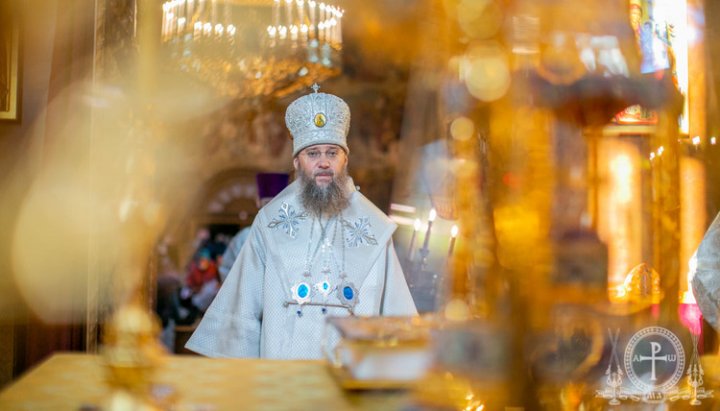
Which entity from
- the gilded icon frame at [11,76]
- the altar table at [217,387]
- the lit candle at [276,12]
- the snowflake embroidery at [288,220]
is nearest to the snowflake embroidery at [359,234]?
→ the snowflake embroidery at [288,220]

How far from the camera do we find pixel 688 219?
293 cm

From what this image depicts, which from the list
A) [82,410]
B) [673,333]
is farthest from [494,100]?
[673,333]

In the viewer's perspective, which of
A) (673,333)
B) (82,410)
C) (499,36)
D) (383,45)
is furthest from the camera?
(383,45)

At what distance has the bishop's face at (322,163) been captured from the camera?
3.63 metres

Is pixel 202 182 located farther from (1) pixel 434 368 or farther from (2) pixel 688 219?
(1) pixel 434 368

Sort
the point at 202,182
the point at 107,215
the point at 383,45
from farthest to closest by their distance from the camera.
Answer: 1. the point at 202,182
2. the point at 383,45
3. the point at 107,215

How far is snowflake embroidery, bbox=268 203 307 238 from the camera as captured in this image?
359cm

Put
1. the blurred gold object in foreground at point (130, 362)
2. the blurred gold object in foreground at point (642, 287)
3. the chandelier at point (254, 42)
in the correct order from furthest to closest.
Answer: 1. the chandelier at point (254, 42)
2. the blurred gold object in foreground at point (642, 287)
3. the blurred gold object in foreground at point (130, 362)

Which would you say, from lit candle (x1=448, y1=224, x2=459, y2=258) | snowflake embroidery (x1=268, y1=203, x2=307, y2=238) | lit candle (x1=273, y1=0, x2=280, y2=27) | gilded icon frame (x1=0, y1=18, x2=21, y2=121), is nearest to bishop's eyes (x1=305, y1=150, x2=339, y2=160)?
snowflake embroidery (x1=268, y1=203, x2=307, y2=238)

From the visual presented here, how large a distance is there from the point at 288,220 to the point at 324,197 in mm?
188

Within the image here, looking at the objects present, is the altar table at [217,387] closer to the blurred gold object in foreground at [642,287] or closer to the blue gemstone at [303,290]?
the blurred gold object in foreground at [642,287]

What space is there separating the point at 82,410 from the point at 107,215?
2.41 meters

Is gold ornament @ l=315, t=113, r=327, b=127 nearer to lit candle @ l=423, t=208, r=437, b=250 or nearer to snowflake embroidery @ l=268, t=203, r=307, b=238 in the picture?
snowflake embroidery @ l=268, t=203, r=307, b=238

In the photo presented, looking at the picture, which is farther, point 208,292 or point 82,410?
point 208,292
